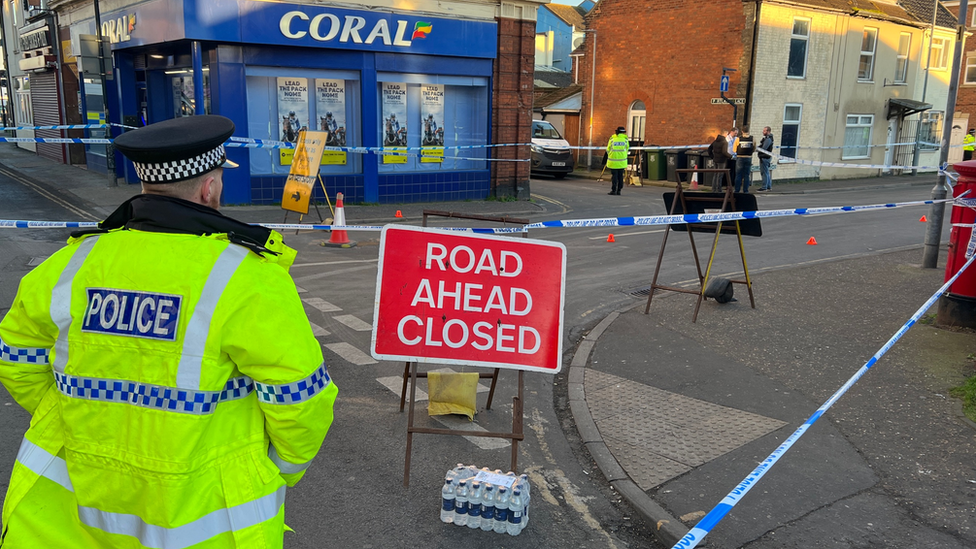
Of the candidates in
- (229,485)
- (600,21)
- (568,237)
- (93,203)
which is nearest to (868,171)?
(600,21)

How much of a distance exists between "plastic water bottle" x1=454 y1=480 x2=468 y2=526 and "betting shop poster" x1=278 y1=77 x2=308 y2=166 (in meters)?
13.5

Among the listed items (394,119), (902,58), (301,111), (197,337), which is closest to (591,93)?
(902,58)

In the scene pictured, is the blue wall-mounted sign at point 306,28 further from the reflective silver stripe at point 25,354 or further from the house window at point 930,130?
the house window at point 930,130

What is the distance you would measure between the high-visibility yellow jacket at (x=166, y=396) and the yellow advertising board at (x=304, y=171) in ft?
35.3

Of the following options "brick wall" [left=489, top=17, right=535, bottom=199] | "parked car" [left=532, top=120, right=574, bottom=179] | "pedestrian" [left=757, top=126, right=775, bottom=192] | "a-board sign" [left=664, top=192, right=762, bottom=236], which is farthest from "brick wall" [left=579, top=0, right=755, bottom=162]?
"a-board sign" [left=664, top=192, right=762, bottom=236]

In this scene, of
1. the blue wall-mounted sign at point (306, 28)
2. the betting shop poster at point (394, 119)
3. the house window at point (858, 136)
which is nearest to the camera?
the blue wall-mounted sign at point (306, 28)

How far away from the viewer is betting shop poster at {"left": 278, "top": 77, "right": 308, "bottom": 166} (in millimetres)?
16594

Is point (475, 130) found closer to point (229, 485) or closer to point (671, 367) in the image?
point (671, 367)

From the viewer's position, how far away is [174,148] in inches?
87.9

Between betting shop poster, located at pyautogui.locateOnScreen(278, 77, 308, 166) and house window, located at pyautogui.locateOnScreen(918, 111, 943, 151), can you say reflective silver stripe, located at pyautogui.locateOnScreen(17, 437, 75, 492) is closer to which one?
betting shop poster, located at pyautogui.locateOnScreen(278, 77, 308, 166)

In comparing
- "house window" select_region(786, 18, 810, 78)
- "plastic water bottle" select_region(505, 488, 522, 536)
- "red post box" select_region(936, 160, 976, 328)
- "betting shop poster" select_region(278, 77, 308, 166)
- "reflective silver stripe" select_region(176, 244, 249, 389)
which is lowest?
"plastic water bottle" select_region(505, 488, 522, 536)

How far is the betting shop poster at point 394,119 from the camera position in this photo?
58.1 ft

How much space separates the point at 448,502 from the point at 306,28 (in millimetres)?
13785

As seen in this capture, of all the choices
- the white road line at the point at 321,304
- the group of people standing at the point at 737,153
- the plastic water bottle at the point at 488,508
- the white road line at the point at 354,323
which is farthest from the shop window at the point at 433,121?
the plastic water bottle at the point at 488,508
